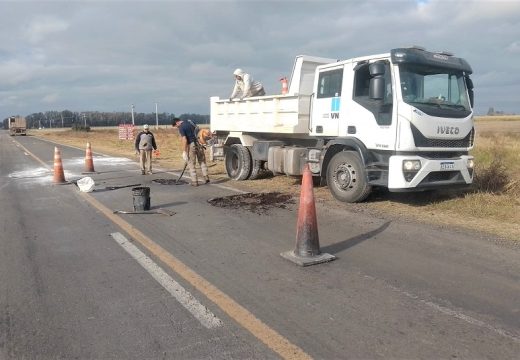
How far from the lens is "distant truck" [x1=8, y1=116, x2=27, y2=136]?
81.6 meters

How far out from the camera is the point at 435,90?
27.4 feet

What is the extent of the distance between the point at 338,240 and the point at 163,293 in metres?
2.78

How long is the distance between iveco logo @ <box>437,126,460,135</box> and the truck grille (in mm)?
148

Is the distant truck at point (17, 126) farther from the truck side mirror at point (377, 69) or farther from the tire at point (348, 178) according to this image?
the truck side mirror at point (377, 69)

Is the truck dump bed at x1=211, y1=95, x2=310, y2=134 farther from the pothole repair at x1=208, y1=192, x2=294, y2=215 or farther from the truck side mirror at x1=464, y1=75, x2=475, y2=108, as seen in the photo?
the truck side mirror at x1=464, y1=75, x2=475, y2=108

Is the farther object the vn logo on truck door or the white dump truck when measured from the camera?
the vn logo on truck door

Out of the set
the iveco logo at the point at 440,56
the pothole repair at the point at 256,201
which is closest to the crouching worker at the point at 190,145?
the pothole repair at the point at 256,201

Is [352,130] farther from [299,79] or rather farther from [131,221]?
[131,221]

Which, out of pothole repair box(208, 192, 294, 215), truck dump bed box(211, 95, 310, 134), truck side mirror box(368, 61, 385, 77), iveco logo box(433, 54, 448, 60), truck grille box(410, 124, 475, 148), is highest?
Result: iveco logo box(433, 54, 448, 60)

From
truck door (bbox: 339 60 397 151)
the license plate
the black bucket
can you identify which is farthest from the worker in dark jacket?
the license plate

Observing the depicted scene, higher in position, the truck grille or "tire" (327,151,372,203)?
the truck grille

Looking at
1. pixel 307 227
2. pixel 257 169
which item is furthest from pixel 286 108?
pixel 307 227

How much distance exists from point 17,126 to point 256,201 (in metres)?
84.4

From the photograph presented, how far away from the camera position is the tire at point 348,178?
889 centimetres
